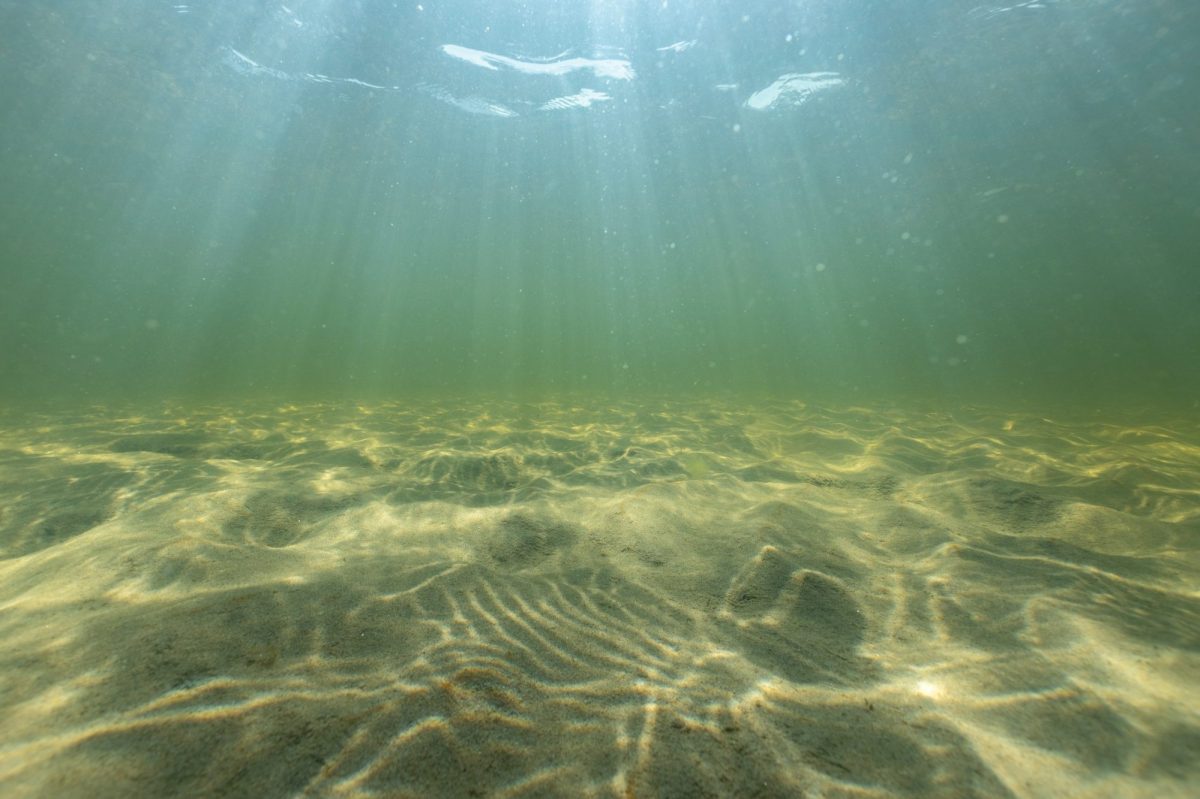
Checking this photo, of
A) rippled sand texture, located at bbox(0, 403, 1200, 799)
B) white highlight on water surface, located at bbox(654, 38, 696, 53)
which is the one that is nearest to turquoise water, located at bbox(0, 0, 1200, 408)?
white highlight on water surface, located at bbox(654, 38, 696, 53)

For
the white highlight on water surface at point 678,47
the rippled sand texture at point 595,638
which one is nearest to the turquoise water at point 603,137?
the white highlight on water surface at point 678,47

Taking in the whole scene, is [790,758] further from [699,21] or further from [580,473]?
[699,21]

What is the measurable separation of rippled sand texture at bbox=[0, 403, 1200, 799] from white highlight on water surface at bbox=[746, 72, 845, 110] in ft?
64.1

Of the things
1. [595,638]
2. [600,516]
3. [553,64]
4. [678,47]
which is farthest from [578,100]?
[595,638]

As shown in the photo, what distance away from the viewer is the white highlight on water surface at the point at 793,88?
1892cm

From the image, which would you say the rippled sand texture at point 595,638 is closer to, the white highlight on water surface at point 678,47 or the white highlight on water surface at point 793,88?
the white highlight on water surface at point 678,47

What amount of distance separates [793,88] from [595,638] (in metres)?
23.9

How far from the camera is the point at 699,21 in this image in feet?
52.4

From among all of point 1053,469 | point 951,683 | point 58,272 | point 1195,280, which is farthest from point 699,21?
point 58,272

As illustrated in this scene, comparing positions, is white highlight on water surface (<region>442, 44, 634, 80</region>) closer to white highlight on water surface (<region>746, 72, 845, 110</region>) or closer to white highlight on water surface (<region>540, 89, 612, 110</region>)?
white highlight on water surface (<region>540, 89, 612, 110</region>)

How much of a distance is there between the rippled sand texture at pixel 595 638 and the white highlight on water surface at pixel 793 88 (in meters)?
19.5

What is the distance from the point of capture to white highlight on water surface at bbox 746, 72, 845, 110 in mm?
18922

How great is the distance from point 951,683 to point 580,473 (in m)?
4.20

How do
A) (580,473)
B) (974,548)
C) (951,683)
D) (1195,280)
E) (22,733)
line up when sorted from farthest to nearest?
(1195,280), (580,473), (974,548), (951,683), (22,733)
